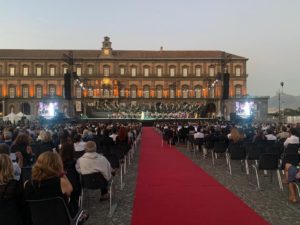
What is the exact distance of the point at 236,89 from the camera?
89625 millimetres

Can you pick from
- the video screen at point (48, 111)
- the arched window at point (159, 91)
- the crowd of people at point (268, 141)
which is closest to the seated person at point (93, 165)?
the crowd of people at point (268, 141)

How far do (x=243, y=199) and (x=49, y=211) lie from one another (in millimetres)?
5106

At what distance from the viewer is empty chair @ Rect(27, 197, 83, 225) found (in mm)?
4594

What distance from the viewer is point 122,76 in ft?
294

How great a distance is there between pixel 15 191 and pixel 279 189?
721 centimetres

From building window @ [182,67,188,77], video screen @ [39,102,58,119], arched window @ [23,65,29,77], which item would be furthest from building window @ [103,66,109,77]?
video screen @ [39,102,58,119]

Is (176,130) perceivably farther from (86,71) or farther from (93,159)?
(86,71)

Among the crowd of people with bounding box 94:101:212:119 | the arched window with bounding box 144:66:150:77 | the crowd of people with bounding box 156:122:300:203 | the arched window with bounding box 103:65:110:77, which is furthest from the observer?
the arched window with bounding box 144:66:150:77

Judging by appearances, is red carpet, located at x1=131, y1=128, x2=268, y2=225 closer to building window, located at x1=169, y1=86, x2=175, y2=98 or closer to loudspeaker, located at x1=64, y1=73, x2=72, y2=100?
loudspeaker, located at x1=64, y1=73, x2=72, y2=100

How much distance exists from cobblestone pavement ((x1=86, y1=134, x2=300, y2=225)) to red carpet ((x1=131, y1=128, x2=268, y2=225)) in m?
0.18

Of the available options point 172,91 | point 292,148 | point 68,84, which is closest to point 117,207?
point 292,148

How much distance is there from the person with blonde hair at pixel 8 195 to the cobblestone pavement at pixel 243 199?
252 cm

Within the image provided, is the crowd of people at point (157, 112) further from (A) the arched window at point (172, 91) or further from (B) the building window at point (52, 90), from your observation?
(B) the building window at point (52, 90)

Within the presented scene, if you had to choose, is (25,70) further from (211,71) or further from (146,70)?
(211,71)
